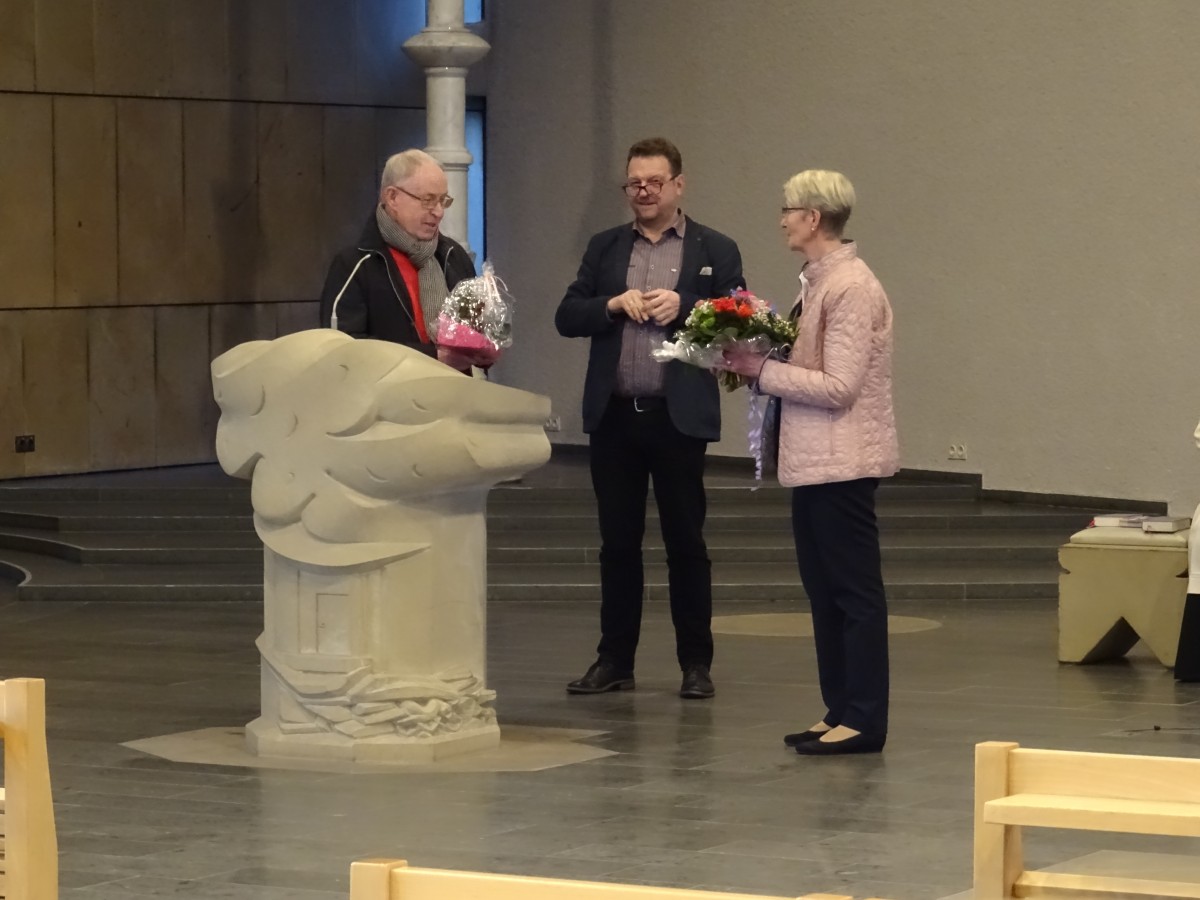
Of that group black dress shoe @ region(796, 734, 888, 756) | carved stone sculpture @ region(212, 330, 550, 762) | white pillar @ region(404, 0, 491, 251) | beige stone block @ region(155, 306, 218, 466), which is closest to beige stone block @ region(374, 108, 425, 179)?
beige stone block @ region(155, 306, 218, 466)

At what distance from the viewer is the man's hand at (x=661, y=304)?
7.09 metres

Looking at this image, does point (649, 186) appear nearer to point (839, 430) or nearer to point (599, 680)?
point (839, 430)

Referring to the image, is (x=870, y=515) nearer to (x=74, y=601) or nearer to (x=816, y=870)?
(x=816, y=870)

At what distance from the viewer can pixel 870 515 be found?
651cm

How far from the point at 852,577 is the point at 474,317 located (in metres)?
1.28

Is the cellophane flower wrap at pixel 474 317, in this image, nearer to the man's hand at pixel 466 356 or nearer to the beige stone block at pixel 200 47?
the man's hand at pixel 466 356

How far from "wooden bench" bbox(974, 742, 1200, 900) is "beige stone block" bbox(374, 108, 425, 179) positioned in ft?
39.1

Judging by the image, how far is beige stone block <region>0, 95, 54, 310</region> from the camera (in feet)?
42.6

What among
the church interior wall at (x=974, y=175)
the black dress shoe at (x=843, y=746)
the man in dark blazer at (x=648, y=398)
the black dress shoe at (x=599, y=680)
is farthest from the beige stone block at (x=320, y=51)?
the black dress shoe at (x=843, y=746)

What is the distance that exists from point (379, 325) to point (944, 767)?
204 centimetres

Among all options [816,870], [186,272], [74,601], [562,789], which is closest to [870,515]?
[562,789]

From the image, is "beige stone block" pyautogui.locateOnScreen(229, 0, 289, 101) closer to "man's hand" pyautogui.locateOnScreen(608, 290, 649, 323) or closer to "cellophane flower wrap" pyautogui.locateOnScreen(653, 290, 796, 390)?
"man's hand" pyautogui.locateOnScreen(608, 290, 649, 323)

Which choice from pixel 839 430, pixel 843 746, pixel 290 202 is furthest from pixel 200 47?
pixel 843 746

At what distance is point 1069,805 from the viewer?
10.8ft
